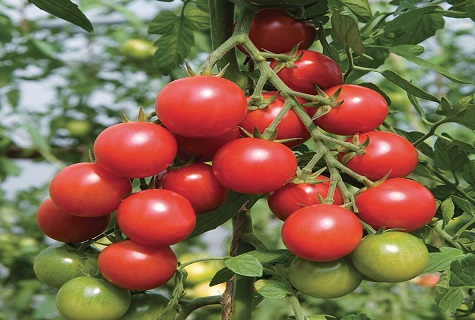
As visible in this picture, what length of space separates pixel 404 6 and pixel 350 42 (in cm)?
11

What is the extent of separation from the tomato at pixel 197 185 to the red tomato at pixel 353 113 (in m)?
0.08

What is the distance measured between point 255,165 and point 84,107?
4.55 ft

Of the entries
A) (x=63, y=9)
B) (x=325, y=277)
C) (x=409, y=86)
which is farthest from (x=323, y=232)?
(x=63, y=9)

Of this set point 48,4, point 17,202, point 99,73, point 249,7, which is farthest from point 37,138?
point 249,7

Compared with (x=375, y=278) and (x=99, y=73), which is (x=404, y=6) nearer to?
(x=375, y=278)

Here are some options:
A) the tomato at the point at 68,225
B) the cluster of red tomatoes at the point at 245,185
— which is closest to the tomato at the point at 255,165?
the cluster of red tomatoes at the point at 245,185

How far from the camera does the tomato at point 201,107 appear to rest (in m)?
0.45

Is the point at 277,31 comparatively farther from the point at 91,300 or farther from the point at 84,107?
the point at 84,107

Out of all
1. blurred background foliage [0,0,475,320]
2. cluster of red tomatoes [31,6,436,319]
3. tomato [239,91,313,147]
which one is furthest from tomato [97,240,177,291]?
blurred background foliage [0,0,475,320]

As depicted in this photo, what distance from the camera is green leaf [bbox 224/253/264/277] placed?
448 mm

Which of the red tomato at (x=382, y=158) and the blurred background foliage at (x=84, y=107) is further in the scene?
the blurred background foliage at (x=84, y=107)

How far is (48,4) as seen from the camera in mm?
565

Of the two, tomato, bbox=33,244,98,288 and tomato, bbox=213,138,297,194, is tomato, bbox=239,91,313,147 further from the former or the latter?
tomato, bbox=33,244,98,288

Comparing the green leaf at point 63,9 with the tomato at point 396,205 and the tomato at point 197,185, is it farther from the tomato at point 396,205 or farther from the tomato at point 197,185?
the tomato at point 396,205
